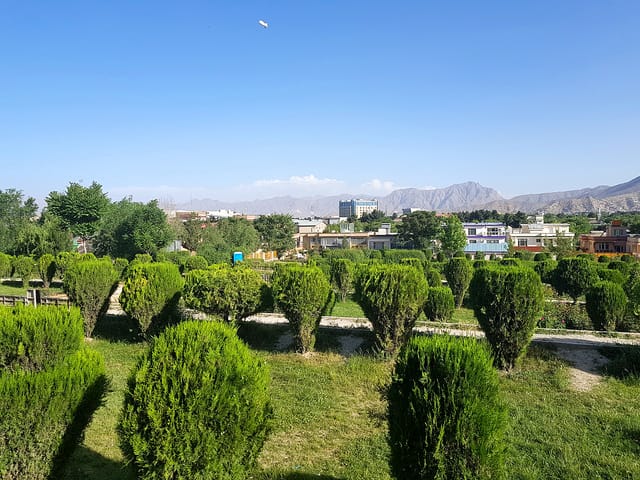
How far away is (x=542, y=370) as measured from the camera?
790cm

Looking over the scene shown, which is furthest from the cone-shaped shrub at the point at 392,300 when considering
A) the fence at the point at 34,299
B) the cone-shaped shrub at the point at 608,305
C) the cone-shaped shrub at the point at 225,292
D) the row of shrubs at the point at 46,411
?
the fence at the point at 34,299

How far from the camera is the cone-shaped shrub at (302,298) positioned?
29.3 feet

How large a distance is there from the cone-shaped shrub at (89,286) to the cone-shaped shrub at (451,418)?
28.8ft

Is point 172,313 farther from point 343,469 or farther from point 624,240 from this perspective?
point 624,240

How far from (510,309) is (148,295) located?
7763 millimetres

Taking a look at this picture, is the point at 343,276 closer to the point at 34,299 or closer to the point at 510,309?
the point at 34,299

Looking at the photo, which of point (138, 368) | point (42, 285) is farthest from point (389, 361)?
point (42, 285)

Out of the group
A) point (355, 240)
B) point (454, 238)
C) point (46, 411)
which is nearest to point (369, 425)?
point (46, 411)

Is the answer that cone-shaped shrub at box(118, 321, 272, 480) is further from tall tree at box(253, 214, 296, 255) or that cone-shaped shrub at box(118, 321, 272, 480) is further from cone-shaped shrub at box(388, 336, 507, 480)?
tall tree at box(253, 214, 296, 255)

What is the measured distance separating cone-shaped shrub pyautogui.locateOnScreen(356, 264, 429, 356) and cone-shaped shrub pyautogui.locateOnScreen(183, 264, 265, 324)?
2.59m

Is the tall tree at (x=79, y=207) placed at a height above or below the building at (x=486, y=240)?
above

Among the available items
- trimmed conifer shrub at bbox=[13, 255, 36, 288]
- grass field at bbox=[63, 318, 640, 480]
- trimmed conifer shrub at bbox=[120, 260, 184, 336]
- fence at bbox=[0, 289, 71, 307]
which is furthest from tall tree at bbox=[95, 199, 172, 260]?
grass field at bbox=[63, 318, 640, 480]

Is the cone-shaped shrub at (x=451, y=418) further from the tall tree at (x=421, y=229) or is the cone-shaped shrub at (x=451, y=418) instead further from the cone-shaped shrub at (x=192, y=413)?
the tall tree at (x=421, y=229)

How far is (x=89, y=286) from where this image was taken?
9.70 metres
